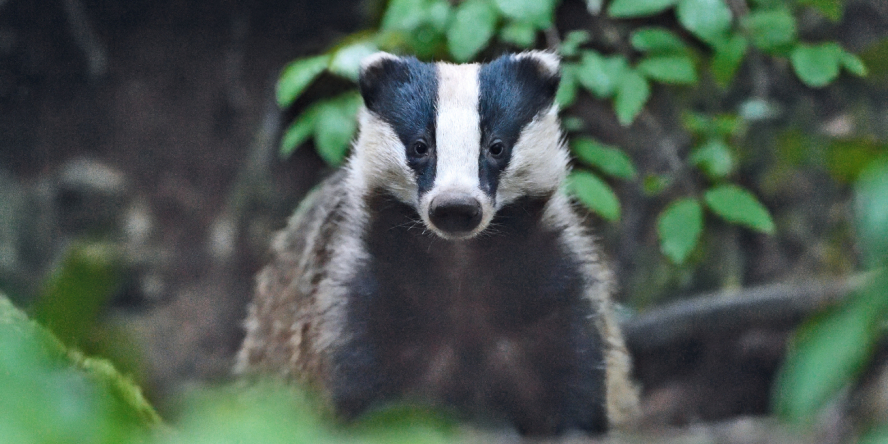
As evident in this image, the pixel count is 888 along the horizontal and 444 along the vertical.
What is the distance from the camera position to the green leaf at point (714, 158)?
286cm

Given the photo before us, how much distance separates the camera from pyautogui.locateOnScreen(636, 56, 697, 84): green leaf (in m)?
2.72

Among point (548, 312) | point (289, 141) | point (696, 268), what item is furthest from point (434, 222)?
point (696, 268)

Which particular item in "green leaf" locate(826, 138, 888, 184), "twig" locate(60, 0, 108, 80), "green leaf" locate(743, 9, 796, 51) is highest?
"twig" locate(60, 0, 108, 80)

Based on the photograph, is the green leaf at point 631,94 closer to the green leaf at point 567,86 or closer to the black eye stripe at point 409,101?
the green leaf at point 567,86

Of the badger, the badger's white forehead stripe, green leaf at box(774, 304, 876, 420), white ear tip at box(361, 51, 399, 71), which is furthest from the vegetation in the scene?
the badger's white forehead stripe

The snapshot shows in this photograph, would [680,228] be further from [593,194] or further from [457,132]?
[457,132]

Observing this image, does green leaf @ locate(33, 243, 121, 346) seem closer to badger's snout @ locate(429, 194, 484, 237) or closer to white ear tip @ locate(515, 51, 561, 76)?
badger's snout @ locate(429, 194, 484, 237)

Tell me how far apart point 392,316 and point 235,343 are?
66.9 inches

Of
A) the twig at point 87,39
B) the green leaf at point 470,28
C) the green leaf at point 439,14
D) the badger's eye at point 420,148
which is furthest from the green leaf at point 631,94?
the twig at point 87,39

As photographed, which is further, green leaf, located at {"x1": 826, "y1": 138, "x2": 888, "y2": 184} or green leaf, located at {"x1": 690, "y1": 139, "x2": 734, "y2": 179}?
green leaf, located at {"x1": 690, "y1": 139, "x2": 734, "y2": 179}

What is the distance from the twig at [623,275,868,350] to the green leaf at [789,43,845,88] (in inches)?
28.6

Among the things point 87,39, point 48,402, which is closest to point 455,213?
point 48,402

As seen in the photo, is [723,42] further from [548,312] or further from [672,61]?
[548,312]

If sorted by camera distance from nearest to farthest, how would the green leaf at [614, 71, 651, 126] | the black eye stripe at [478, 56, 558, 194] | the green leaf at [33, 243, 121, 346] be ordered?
the green leaf at [33, 243, 121, 346] < the black eye stripe at [478, 56, 558, 194] < the green leaf at [614, 71, 651, 126]
